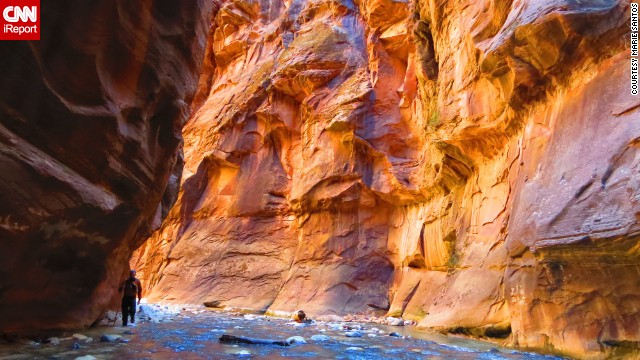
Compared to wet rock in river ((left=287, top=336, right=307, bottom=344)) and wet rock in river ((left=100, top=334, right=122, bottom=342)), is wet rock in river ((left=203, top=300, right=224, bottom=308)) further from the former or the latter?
wet rock in river ((left=100, top=334, right=122, bottom=342))

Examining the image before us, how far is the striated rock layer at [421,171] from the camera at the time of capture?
7.93 metres

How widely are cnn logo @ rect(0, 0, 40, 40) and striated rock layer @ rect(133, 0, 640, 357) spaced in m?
8.50

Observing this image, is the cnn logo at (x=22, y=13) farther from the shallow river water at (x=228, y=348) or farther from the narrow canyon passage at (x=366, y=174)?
the shallow river water at (x=228, y=348)

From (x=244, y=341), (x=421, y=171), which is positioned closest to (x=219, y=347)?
(x=244, y=341)

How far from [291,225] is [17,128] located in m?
17.3

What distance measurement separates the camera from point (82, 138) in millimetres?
7262

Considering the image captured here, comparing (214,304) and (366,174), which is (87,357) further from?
(366,174)

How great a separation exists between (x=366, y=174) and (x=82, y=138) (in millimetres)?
15102

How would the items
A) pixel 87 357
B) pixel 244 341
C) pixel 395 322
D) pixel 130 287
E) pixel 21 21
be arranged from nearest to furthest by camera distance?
pixel 21 21 → pixel 87 357 → pixel 244 341 → pixel 130 287 → pixel 395 322

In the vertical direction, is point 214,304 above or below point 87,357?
below

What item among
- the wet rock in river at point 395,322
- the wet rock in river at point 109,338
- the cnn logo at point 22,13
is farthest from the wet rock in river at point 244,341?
the wet rock in river at point 395,322

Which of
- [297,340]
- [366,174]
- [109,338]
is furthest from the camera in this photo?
[366,174]

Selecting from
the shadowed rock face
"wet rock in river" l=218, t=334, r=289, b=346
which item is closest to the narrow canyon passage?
the shadowed rock face

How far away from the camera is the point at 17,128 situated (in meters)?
6.27
